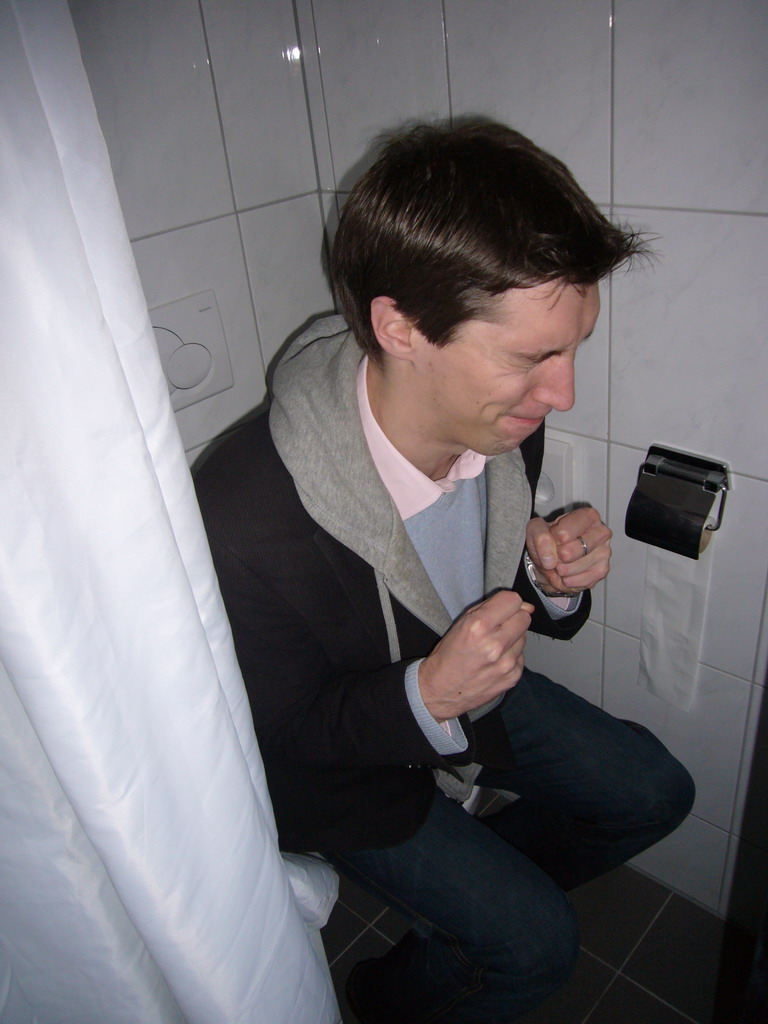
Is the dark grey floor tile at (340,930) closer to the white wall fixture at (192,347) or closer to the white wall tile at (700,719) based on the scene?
the white wall tile at (700,719)

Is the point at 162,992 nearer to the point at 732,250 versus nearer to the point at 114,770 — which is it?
the point at 114,770

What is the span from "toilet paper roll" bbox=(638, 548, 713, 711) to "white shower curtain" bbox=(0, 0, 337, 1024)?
75 centimetres

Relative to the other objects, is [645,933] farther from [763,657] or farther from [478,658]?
[478,658]

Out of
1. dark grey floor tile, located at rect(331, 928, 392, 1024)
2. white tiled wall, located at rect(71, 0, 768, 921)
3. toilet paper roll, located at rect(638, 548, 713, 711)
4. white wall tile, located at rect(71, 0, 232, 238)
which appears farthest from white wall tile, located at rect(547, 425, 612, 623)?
dark grey floor tile, located at rect(331, 928, 392, 1024)

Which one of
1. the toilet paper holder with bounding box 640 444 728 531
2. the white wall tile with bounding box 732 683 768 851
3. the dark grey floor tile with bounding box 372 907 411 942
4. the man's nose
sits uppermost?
the man's nose

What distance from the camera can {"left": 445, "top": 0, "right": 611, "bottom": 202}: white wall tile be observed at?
981mm

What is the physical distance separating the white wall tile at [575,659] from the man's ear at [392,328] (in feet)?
2.35

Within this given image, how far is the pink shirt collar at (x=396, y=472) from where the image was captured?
3.50ft

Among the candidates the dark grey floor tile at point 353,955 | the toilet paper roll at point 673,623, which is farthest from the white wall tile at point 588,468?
the dark grey floor tile at point 353,955

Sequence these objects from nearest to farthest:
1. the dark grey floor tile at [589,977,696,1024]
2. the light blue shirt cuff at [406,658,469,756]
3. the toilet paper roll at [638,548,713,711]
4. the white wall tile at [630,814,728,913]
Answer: the light blue shirt cuff at [406,658,469,756]
the toilet paper roll at [638,548,713,711]
the dark grey floor tile at [589,977,696,1024]
the white wall tile at [630,814,728,913]

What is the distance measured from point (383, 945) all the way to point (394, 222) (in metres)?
1.33

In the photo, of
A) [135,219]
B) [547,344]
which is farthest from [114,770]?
[135,219]

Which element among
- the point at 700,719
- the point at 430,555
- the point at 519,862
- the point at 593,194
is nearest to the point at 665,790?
the point at 700,719

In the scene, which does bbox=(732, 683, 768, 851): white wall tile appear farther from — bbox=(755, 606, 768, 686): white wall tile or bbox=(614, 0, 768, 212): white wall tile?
bbox=(614, 0, 768, 212): white wall tile
